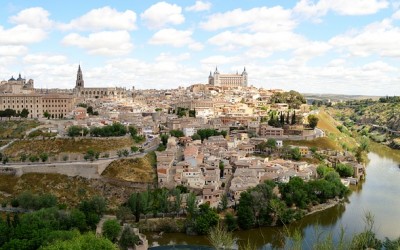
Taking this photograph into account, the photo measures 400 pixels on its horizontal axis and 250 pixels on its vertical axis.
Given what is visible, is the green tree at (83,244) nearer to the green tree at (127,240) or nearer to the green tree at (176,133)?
the green tree at (127,240)

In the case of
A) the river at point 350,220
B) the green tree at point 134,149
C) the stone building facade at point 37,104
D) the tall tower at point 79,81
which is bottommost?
the river at point 350,220

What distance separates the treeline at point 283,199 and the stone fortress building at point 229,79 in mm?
49814

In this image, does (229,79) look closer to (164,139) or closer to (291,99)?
(291,99)

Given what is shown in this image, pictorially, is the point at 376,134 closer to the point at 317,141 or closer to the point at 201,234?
the point at 317,141

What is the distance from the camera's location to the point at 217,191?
821 inches

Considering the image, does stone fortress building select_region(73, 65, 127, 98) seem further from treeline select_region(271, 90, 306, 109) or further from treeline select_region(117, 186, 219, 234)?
treeline select_region(117, 186, 219, 234)

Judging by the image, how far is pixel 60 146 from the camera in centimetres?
2538

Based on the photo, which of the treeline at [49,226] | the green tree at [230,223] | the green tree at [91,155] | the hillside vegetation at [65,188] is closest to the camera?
the treeline at [49,226]

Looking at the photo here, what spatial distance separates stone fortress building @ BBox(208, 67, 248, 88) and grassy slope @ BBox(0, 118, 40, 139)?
1744 inches

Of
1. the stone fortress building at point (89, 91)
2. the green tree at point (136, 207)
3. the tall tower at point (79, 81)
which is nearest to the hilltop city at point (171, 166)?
the green tree at point (136, 207)

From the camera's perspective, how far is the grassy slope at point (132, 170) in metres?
22.6

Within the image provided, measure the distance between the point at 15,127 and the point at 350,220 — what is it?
21932 millimetres

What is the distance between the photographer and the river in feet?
56.2

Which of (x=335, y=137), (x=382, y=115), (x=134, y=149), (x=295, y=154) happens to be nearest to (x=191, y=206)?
(x=134, y=149)
